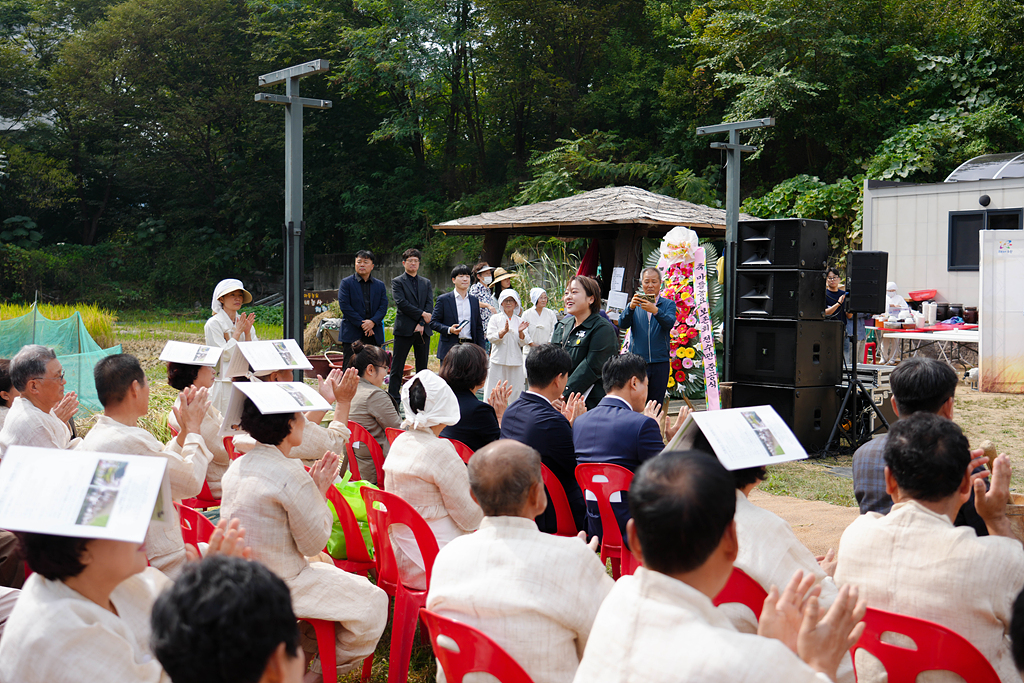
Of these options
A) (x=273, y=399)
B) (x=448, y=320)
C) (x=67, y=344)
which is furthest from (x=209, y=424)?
(x=67, y=344)

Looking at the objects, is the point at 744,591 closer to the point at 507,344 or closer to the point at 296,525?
the point at 296,525

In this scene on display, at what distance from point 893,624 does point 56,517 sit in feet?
6.37

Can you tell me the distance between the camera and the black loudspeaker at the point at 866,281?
24.8ft

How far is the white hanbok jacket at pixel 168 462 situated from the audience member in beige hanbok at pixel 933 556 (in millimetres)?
2118

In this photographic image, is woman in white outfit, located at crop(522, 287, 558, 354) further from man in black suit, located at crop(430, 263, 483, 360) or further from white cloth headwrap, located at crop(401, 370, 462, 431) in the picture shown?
white cloth headwrap, located at crop(401, 370, 462, 431)

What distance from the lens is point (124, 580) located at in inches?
72.9

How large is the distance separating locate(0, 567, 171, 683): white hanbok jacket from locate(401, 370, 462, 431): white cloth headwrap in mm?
1769

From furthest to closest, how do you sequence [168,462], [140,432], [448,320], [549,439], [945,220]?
[945,220], [448,320], [549,439], [140,432], [168,462]

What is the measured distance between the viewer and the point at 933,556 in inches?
84.1

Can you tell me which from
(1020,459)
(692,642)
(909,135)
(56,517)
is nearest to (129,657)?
(56,517)

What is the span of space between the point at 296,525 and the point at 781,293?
5.87 meters

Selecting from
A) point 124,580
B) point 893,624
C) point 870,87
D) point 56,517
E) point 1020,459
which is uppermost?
point 870,87

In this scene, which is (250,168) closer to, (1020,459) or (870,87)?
(870,87)

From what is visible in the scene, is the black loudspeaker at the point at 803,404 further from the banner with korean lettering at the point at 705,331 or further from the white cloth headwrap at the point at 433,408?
the white cloth headwrap at the point at 433,408
